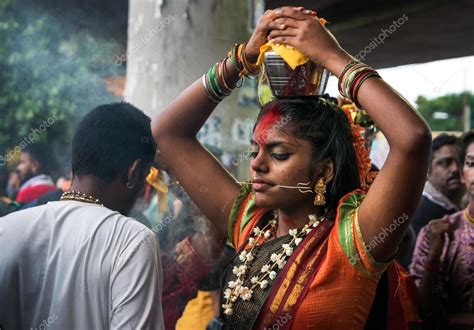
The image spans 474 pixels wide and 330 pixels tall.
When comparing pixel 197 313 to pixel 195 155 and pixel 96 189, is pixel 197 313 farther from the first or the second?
pixel 96 189

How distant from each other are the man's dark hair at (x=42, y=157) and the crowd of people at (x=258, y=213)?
493 cm

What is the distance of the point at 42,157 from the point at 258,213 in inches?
218

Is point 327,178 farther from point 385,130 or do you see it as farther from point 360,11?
point 360,11

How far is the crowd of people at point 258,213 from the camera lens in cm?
208

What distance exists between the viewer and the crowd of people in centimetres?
208

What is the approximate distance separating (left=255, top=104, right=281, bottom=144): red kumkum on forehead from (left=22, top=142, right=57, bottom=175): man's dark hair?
17.4 feet

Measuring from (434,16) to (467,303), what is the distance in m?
1.99

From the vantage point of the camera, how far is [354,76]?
2.25m

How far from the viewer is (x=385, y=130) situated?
2.21m
